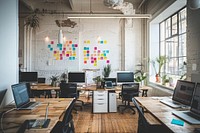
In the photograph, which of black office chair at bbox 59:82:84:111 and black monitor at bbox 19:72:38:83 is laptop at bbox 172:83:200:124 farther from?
black monitor at bbox 19:72:38:83

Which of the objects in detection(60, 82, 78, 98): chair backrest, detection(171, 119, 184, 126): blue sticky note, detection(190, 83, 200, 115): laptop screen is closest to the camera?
detection(171, 119, 184, 126): blue sticky note

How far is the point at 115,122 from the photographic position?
445 cm

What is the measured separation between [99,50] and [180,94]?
5372mm

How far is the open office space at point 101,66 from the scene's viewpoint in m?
2.33

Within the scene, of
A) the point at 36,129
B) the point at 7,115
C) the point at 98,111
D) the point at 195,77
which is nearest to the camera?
the point at 36,129

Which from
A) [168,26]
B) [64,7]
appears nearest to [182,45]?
[168,26]

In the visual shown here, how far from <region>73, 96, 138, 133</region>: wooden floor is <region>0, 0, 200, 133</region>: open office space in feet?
0.07

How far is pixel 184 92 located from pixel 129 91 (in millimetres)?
2765

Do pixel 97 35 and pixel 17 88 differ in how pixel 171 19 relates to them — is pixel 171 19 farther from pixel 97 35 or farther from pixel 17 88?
pixel 17 88

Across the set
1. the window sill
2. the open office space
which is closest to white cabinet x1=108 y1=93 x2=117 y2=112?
the open office space

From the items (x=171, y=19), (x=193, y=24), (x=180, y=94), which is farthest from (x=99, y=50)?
(x=180, y=94)

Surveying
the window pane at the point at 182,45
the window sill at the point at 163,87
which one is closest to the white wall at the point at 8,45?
the window sill at the point at 163,87

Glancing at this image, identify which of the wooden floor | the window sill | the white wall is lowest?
the wooden floor

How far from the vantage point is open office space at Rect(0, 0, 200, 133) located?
233 centimetres
